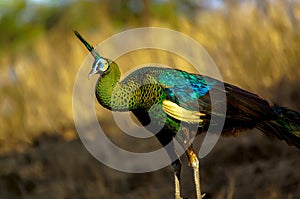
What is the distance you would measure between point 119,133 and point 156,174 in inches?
77.9

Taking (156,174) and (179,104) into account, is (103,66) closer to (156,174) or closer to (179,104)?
(179,104)

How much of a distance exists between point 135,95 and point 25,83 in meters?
9.60

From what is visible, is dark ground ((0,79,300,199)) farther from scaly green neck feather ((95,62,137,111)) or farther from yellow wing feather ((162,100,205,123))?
scaly green neck feather ((95,62,137,111))

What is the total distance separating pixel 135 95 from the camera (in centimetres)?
534

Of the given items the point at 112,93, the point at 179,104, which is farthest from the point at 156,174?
the point at 112,93

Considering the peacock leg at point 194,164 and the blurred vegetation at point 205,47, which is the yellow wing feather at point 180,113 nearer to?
the peacock leg at point 194,164

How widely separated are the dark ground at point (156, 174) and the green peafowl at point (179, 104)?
215cm

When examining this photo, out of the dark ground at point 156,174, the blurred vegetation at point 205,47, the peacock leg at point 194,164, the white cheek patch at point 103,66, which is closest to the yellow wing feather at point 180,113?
the peacock leg at point 194,164

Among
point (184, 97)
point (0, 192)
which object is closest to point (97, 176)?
point (0, 192)

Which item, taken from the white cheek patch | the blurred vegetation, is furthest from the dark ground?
the white cheek patch

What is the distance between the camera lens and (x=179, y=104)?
216 inches

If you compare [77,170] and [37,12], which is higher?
[37,12]

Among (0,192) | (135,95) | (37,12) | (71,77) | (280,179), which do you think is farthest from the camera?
(37,12)

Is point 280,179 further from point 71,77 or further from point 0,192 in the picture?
point 71,77
